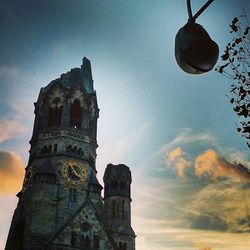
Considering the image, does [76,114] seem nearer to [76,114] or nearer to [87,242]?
[76,114]

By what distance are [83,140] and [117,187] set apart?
7.83 m

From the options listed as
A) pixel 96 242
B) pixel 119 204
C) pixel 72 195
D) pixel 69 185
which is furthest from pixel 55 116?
pixel 96 242

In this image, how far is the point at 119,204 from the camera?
146ft

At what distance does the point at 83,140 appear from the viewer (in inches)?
1719

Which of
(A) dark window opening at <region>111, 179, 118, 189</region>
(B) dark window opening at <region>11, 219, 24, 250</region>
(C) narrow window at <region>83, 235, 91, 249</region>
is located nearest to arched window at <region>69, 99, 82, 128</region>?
(A) dark window opening at <region>111, 179, 118, 189</region>

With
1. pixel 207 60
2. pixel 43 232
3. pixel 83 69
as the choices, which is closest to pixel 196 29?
pixel 207 60

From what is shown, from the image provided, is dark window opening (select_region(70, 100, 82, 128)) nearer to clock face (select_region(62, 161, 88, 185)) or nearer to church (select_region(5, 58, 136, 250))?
church (select_region(5, 58, 136, 250))

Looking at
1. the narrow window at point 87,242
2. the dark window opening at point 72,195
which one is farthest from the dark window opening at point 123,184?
the narrow window at point 87,242

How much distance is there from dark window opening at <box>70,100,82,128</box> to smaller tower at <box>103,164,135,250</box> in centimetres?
786

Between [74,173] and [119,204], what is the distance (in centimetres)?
775

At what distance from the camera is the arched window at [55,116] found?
4466 centimetres

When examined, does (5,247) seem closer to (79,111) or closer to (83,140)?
(83,140)

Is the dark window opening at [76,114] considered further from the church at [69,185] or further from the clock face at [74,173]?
the clock face at [74,173]

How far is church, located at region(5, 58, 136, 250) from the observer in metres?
35.5
